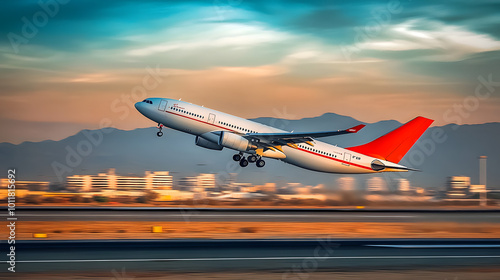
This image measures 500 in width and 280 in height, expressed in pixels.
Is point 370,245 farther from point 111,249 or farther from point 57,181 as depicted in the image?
point 57,181

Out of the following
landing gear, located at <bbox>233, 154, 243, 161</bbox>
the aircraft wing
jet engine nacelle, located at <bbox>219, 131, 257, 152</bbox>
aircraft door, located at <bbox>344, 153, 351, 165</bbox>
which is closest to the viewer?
jet engine nacelle, located at <bbox>219, 131, 257, 152</bbox>

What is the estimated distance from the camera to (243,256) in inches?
715

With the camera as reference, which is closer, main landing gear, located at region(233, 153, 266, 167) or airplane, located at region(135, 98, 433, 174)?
airplane, located at region(135, 98, 433, 174)

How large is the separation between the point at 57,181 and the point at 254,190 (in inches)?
910

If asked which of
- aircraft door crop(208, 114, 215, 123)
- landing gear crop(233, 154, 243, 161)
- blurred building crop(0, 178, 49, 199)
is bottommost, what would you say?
blurred building crop(0, 178, 49, 199)

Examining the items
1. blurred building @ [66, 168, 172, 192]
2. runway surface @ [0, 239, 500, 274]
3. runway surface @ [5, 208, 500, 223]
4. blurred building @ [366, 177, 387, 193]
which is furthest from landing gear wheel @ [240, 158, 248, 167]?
blurred building @ [66, 168, 172, 192]

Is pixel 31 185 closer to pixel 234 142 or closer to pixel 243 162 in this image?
pixel 243 162

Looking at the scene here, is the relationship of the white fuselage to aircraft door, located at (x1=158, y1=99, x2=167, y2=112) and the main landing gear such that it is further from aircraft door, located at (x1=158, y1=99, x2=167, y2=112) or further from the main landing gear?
the main landing gear

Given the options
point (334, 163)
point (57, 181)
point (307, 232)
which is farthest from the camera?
point (57, 181)

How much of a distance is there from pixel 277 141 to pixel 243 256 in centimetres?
2656

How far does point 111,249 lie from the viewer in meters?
18.7

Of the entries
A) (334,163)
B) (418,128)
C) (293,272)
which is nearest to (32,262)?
(293,272)

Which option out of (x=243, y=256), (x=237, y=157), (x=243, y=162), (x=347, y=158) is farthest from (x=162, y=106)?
(x=243, y=256)

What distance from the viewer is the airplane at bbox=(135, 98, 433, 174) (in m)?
41.3
